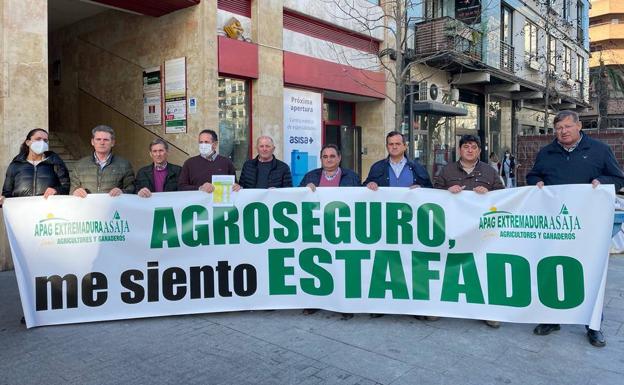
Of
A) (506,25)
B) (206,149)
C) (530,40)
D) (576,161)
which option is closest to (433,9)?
(506,25)

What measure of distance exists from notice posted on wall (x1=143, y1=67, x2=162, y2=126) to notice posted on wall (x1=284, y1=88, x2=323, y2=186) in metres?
2.82

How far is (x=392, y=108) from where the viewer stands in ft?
47.7

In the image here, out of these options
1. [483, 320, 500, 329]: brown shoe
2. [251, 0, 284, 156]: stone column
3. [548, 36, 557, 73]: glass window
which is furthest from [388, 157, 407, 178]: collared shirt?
[548, 36, 557, 73]: glass window

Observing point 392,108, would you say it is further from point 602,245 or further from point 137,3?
point 602,245

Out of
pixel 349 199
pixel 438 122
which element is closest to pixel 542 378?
pixel 349 199

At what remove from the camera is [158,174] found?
558 cm

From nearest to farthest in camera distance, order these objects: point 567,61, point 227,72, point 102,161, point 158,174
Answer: point 102,161 < point 158,174 < point 227,72 < point 567,61

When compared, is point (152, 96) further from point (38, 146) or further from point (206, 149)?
point (38, 146)

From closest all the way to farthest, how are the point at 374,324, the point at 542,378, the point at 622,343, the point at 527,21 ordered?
the point at 542,378 → the point at 622,343 → the point at 374,324 → the point at 527,21

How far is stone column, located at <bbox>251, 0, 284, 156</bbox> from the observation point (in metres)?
10.3

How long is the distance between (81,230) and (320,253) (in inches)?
86.7

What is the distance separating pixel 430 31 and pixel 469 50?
228 cm

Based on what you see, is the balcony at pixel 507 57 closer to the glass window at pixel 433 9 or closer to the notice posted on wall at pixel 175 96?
the glass window at pixel 433 9

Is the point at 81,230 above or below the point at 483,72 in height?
below
